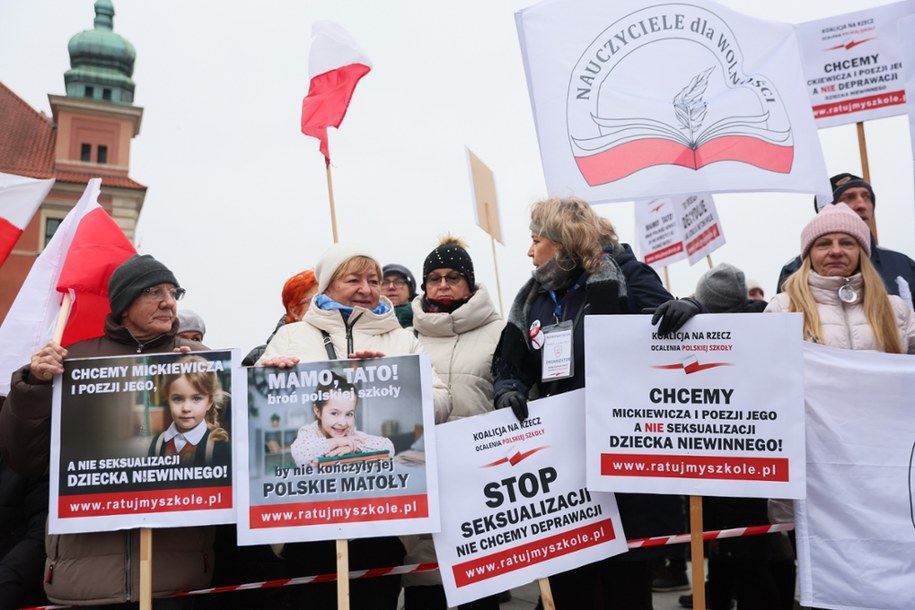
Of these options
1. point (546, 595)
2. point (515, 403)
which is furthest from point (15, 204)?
point (546, 595)

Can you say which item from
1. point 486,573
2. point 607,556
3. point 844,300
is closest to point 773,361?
point 844,300

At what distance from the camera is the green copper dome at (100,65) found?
5247 cm

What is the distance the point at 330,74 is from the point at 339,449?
3.21 meters

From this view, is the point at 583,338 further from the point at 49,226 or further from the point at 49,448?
the point at 49,226

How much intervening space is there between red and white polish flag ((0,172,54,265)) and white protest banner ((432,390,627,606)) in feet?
10.3

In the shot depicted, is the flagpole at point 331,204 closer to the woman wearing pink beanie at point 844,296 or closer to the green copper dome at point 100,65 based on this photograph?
the woman wearing pink beanie at point 844,296

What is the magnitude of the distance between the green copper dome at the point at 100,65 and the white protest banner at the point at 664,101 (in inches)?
2144

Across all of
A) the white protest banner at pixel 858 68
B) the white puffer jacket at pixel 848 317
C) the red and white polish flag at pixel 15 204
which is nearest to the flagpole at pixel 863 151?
the white protest banner at pixel 858 68

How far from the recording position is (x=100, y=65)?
5350cm

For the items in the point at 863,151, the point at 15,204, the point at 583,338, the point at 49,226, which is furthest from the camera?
the point at 49,226

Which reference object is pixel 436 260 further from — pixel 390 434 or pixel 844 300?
pixel 844 300

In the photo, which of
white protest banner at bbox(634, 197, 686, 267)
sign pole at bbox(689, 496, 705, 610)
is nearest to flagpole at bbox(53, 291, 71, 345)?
sign pole at bbox(689, 496, 705, 610)

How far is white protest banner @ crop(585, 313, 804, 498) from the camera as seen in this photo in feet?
A: 11.3

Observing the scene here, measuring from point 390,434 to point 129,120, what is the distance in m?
50.9
